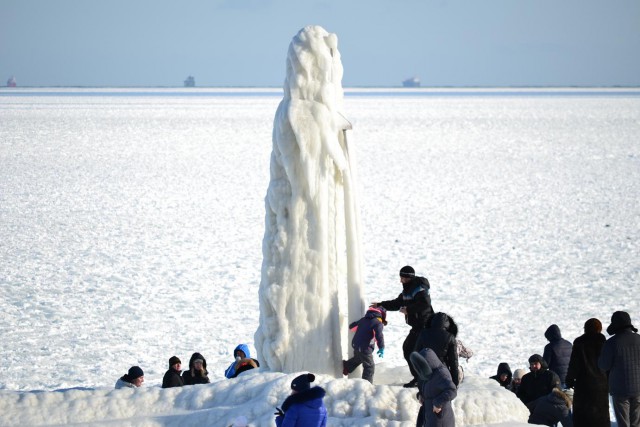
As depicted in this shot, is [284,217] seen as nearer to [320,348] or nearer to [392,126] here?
[320,348]

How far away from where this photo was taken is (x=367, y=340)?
779 cm

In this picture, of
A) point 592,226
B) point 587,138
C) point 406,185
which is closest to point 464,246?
point 592,226

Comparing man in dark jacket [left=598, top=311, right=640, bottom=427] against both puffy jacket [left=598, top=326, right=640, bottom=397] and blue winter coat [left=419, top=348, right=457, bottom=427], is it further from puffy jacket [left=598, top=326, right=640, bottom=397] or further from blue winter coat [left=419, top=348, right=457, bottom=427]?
blue winter coat [left=419, top=348, right=457, bottom=427]

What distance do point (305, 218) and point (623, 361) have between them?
2546 mm

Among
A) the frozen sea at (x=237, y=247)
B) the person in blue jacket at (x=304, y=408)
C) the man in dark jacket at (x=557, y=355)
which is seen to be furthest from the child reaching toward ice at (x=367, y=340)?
the person in blue jacket at (x=304, y=408)

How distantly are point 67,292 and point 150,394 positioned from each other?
7224mm

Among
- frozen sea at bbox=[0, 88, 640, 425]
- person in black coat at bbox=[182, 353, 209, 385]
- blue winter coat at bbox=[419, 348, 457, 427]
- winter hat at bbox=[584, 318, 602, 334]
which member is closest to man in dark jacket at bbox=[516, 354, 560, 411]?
winter hat at bbox=[584, 318, 602, 334]

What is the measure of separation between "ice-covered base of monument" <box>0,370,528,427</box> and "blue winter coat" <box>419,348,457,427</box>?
51 cm

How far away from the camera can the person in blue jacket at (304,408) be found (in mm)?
5637

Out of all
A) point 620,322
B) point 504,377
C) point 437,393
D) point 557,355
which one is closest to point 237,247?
point 504,377

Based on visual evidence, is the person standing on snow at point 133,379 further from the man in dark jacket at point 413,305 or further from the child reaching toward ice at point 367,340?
the man in dark jacket at point 413,305

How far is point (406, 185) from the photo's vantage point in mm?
27031

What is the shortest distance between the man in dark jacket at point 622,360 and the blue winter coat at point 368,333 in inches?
64.4

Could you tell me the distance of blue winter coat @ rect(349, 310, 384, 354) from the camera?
7781 mm
